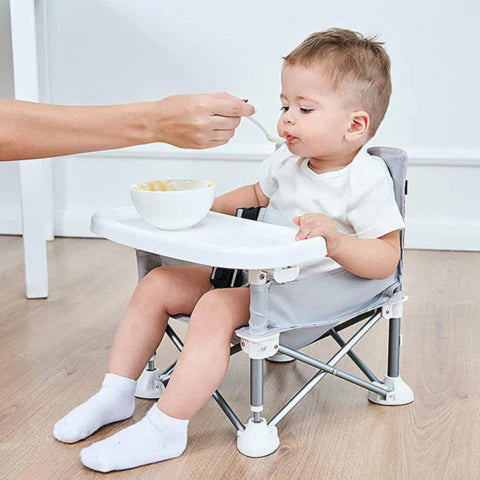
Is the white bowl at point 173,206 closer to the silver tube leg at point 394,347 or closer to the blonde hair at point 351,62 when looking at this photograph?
the blonde hair at point 351,62

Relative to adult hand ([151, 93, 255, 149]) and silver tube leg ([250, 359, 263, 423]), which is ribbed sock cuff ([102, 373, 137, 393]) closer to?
silver tube leg ([250, 359, 263, 423])

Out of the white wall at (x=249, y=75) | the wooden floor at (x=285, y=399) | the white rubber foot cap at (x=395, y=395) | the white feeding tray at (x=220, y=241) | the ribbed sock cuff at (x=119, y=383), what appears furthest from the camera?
the white wall at (x=249, y=75)

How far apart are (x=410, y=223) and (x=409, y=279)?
389 mm

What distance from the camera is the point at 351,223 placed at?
129 cm

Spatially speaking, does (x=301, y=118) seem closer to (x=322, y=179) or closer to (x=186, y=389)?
(x=322, y=179)

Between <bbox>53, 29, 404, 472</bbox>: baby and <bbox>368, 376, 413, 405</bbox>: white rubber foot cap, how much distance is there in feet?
0.76

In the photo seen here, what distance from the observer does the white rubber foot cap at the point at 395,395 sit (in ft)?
4.51

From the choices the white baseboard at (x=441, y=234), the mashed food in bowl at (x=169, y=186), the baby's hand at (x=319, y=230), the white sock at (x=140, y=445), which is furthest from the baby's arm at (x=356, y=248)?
the white baseboard at (x=441, y=234)

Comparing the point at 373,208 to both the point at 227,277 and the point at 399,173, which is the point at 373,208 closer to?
the point at 399,173

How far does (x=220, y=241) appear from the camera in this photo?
1142mm

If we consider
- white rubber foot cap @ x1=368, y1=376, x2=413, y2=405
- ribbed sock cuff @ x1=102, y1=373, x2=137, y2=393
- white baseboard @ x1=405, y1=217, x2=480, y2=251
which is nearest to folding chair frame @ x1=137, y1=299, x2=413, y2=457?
white rubber foot cap @ x1=368, y1=376, x2=413, y2=405

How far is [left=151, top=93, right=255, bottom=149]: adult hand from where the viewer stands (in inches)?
44.8

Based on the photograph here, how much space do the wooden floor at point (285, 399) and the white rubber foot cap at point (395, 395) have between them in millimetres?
15

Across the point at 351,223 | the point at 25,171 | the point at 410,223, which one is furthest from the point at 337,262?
the point at 410,223
